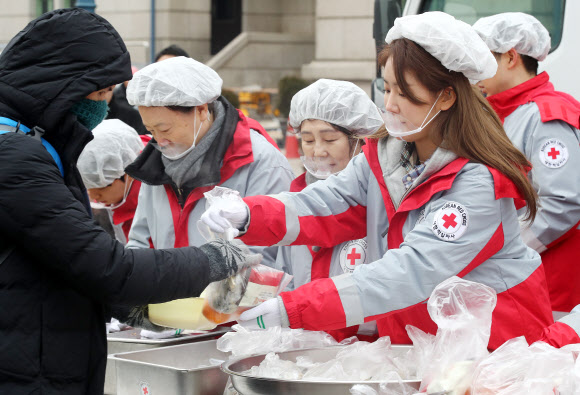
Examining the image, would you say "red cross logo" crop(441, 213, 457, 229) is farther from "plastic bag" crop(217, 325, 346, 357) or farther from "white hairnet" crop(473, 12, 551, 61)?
"white hairnet" crop(473, 12, 551, 61)

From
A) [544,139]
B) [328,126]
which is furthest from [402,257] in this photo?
[544,139]

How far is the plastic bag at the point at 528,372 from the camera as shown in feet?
7.20

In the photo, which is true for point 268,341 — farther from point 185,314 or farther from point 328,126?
point 328,126

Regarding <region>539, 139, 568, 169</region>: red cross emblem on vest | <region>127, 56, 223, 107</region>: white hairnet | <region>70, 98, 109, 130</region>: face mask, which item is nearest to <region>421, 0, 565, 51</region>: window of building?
<region>539, 139, 568, 169</region>: red cross emblem on vest

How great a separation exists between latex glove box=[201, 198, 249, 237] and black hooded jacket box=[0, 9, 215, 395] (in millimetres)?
242

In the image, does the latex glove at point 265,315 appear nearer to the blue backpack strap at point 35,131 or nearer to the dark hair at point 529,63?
the blue backpack strap at point 35,131

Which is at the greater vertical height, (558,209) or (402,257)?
(402,257)

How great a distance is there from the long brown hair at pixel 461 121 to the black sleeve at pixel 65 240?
2.90 ft

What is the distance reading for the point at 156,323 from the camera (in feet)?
9.36

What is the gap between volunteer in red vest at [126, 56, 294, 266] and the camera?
384cm

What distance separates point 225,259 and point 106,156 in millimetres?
2248

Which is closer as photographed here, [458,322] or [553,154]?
[458,322]

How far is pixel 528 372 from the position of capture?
2262 millimetres

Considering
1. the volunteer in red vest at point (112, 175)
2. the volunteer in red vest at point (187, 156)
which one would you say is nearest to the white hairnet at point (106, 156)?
the volunteer in red vest at point (112, 175)
